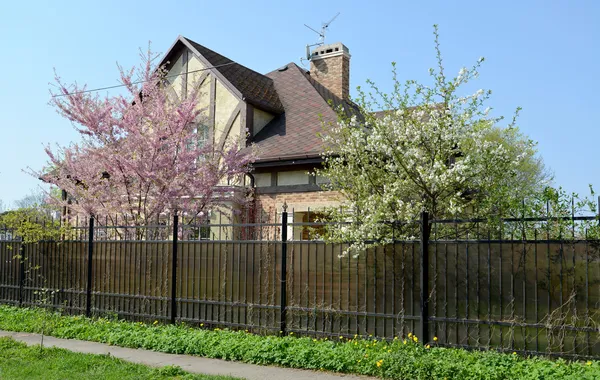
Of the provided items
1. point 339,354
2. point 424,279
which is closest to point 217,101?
point 424,279

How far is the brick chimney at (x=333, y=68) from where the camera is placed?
72.1ft

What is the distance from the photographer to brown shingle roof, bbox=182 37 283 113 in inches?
736

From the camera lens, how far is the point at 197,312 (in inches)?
427

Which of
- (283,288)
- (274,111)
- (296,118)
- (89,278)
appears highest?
(274,111)

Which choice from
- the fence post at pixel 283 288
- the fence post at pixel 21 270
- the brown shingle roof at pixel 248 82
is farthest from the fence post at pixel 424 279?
the brown shingle roof at pixel 248 82

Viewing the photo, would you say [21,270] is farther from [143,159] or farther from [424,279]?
[424,279]

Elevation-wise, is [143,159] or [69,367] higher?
[143,159]

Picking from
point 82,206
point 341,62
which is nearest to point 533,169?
point 341,62

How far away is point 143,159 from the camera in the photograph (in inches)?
556

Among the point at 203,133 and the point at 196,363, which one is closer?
the point at 196,363

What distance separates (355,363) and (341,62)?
15873 mm

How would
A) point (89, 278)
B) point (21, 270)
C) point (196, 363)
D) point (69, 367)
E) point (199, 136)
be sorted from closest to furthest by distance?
point (69, 367) < point (196, 363) < point (89, 278) < point (21, 270) < point (199, 136)

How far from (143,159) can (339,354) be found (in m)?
8.06

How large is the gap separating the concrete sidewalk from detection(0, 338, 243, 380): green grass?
0.38 metres
